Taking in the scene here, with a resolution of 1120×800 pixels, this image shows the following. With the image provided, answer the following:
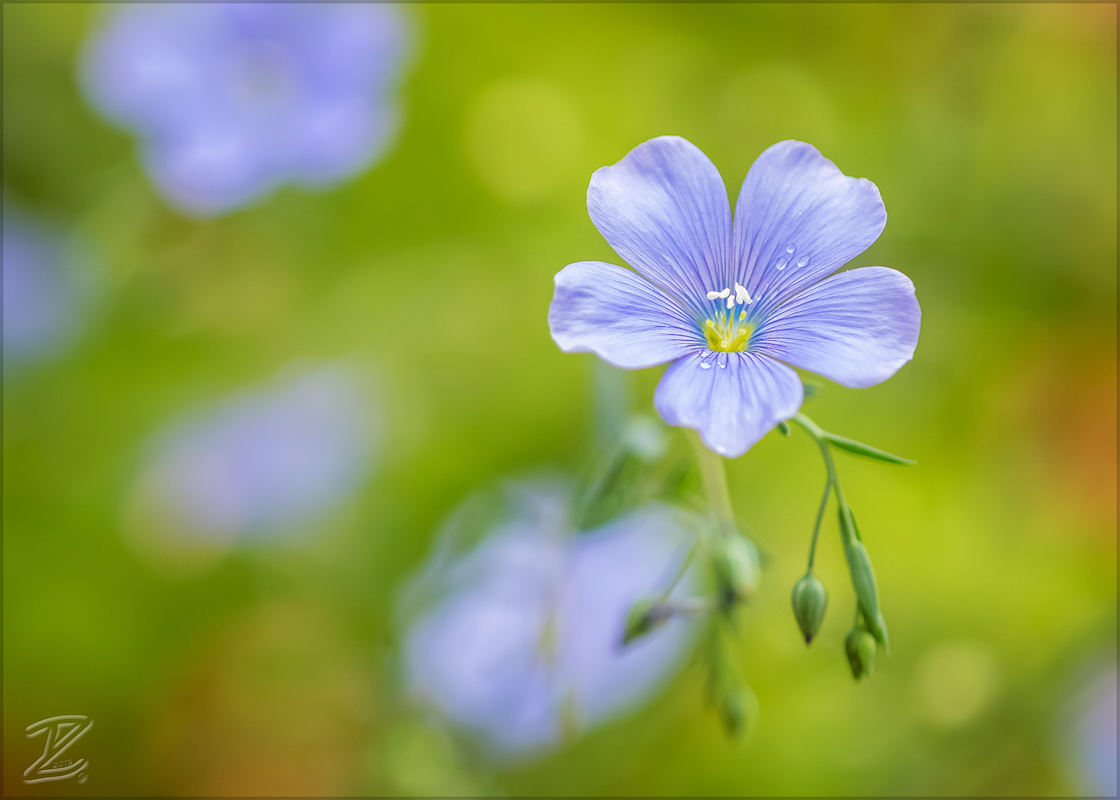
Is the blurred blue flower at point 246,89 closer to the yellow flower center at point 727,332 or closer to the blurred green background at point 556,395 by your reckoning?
the blurred green background at point 556,395

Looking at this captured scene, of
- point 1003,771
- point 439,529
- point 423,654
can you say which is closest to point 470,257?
point 439,529

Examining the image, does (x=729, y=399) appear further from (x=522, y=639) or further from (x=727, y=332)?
(x=522, y=639)

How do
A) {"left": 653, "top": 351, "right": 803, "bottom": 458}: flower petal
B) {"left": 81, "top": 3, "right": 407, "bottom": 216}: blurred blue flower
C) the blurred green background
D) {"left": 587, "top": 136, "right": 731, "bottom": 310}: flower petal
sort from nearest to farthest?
{"left": 653, "top": 351, "right": 803, "bottom": 458}: flower petal
{"left": 587, "top": 136, "right": 731, "bottom": 310}: flower petal
the blurred green background
{"left": 81, "top": 3, "right": 407, "bottom": 216}: blurred blue flower

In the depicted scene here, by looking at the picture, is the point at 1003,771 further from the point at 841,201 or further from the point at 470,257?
the point at 470,257

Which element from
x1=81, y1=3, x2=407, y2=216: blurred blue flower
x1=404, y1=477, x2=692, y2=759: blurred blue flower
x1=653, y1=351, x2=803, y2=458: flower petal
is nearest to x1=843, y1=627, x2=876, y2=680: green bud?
x1=653, y1=351, x2=803, y2=458: flower petal

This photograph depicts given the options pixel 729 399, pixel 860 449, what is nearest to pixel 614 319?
pixel 729 399

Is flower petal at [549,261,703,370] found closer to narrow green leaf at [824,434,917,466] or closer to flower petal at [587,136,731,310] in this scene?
flower petal at [587,136,731,310]

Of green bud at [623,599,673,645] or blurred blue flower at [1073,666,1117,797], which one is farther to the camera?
blurred blue flower at [1073,666,1117,797]

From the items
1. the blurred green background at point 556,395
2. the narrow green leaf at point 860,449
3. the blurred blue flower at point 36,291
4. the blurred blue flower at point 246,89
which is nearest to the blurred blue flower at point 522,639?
the blurred green background at point 556,395
